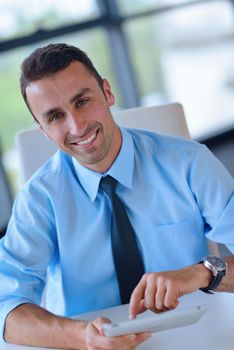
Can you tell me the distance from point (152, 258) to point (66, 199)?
0.86 ft

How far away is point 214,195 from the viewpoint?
125 centimetres

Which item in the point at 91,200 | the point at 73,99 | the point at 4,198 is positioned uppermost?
the point at 73,99

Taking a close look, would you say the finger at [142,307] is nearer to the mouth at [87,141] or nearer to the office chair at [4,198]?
the mouth at [87,141]

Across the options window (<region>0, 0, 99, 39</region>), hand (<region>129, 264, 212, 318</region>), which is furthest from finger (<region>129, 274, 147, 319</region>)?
window (<region>0, 0, 99, 39</region>)

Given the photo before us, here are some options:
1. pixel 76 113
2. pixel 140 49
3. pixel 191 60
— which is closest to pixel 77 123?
pixel 76 113

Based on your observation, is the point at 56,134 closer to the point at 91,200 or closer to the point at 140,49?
the point at 91,200

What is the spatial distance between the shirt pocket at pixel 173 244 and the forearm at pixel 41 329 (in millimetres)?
284

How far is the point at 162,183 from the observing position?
1.30 meters

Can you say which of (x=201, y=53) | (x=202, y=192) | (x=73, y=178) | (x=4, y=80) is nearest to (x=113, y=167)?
(x=73, y=178)

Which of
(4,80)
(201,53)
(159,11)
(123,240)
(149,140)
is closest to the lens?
(123,240)

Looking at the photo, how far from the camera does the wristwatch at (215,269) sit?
3.68ft

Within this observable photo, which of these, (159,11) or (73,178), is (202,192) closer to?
(73,178)

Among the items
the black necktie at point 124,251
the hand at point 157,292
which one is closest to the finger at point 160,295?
the hand at point 157,292

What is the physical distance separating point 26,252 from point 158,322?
1.63 ft
